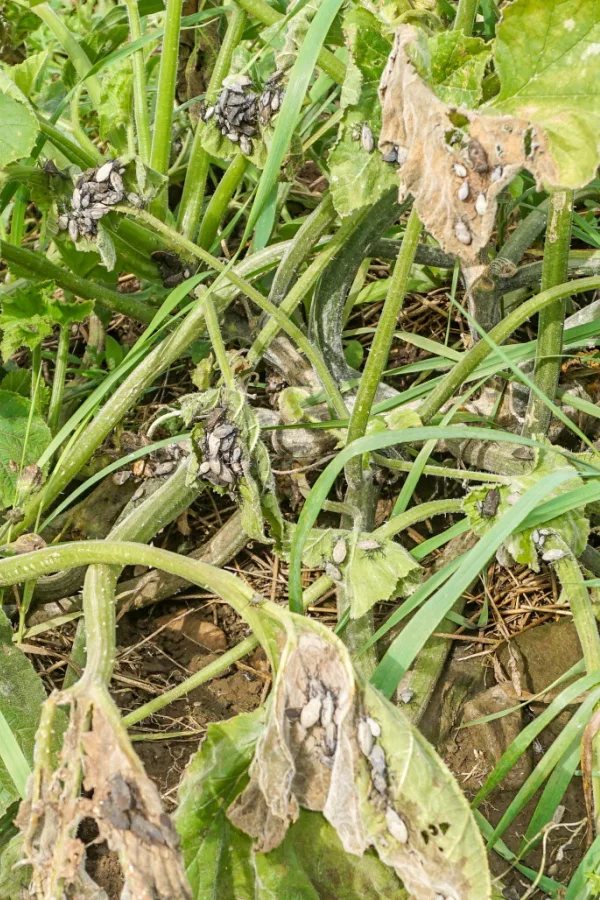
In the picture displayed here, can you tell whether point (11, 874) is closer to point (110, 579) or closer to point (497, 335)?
point (110, 579)

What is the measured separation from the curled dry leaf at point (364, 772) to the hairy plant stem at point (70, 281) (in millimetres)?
1014

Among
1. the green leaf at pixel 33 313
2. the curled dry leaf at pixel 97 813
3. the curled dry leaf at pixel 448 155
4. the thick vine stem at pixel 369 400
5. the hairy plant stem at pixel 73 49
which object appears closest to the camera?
the curled dry leaf at pixel 97 813

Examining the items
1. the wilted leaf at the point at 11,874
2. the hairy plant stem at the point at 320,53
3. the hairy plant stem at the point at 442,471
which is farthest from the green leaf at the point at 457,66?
the wilted leaf at the point at 11,874

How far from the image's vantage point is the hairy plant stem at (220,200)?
196cm

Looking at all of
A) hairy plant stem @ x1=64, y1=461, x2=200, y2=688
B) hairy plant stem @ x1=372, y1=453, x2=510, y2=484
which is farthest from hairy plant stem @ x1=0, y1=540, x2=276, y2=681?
hairy plant stem @ x1=372, y1=453, x2=510, y2=484

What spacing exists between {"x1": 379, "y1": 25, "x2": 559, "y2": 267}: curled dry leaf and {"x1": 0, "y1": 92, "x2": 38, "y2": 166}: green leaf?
70 centimetres

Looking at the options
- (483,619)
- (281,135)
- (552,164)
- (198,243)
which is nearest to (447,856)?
(483,619)

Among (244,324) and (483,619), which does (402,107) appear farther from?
(483,619)

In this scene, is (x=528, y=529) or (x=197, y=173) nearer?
(x=528, y=529)

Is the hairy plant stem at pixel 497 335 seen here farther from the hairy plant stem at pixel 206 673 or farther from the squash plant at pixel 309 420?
the hairy plant stem at pixel 206 673

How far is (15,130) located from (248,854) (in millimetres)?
1247

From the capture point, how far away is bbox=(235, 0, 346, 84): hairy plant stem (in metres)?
1.59

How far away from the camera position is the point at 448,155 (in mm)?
1226

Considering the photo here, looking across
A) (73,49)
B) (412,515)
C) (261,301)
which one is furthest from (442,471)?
(73,49)
